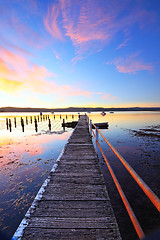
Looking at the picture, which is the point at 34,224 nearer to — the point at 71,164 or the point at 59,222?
the point at 59,222

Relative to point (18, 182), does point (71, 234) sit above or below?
above

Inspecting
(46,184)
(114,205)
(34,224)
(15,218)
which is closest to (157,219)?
(114,205)

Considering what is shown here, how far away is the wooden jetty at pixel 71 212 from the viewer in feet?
7.35

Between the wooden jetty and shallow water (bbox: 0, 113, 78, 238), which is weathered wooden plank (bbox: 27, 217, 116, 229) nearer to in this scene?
the wooden jetty

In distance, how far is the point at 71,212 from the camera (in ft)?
8.83

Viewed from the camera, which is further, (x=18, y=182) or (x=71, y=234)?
(x=18, y=182)

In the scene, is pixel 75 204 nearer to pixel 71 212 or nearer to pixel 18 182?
pixel 71 212

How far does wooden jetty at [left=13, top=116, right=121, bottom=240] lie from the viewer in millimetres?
2240

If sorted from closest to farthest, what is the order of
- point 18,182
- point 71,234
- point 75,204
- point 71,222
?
point 71,234 < point 71,222 < point 75,204 < point 18,182

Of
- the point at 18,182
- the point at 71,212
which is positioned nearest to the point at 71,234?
the point at 71,212

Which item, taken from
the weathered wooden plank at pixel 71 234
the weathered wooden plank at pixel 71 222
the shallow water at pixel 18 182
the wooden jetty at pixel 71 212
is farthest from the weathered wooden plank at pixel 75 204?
the shallow water at pixel 18 182

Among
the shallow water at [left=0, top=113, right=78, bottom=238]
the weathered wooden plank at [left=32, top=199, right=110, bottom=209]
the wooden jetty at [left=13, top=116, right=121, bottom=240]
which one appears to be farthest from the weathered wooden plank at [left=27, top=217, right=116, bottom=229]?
the shallow water at [left=0, top=113, right=78, bottom=238]

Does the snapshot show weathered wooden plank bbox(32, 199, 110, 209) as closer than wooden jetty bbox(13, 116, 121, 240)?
No

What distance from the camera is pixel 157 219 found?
449 cm
